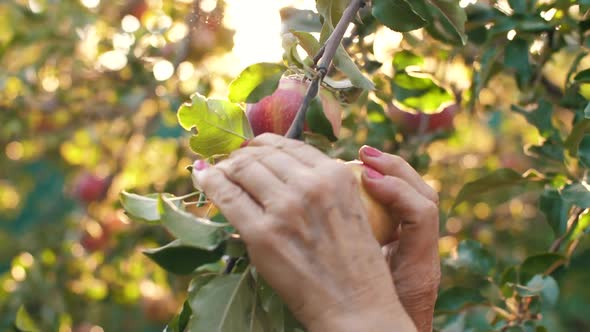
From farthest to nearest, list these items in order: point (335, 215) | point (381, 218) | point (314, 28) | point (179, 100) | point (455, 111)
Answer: point (179, 100) → point (455, 111) → point (314, 28) → point (381, 218) → point (335, 215)

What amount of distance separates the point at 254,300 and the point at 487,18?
77 centimetres

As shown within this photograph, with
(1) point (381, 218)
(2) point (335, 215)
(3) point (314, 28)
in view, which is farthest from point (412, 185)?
(3) point (314, 28)

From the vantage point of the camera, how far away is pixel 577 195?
1058 mm

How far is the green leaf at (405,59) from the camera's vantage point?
135 cm

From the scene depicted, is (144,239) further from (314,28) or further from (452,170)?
(314,28)

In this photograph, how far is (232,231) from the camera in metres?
0.82

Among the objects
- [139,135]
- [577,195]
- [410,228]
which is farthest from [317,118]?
[139,135]

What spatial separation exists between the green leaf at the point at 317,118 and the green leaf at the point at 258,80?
0.17 ft

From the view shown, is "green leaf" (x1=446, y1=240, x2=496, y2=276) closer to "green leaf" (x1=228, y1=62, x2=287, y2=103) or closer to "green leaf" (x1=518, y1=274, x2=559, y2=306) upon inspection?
"green leaf" (x1=518, y1=274, x2=559, y2=306)

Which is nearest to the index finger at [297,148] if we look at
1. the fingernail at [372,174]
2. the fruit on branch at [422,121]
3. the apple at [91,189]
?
the fingernail at [372,174]

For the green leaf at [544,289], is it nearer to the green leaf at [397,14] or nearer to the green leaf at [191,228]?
the green leaf at [397,14]

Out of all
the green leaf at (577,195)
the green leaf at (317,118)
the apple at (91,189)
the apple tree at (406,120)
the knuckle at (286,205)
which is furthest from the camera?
the apple at (91,189)

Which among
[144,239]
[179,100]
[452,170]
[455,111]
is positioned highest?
[455,111]

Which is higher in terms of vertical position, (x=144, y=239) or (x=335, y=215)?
(x=335, y=215)
